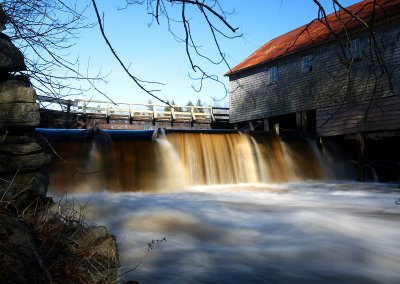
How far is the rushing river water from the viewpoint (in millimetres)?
3447

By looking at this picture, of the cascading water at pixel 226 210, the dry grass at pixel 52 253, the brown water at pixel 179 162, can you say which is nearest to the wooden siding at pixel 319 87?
the brown water at pixel 179 162

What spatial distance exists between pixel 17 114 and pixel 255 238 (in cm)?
320

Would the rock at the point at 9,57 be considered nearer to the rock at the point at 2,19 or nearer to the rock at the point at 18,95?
the rock at the point at 2,19

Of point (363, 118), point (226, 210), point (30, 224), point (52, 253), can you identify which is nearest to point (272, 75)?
point (363, 118)

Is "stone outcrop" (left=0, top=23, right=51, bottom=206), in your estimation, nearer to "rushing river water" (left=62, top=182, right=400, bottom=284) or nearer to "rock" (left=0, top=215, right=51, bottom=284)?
"rushing river water" (left=62, top=182, right=400, bottom=284)

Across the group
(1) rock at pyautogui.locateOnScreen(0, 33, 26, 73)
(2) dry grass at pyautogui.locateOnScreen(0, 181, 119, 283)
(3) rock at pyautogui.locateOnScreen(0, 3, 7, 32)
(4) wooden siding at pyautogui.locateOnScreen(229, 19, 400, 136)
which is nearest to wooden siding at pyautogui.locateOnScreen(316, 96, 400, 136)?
(4) wooden siding at pyautogui.locateOnScreen(229, 19, 400, 136)

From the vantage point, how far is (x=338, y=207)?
25.1 feet

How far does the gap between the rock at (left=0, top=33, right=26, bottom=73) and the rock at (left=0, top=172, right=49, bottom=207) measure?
3.87ft

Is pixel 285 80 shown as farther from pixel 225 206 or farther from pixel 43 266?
pixel 43 266

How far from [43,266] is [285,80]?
1769 centimetres

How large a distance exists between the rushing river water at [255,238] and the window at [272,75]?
11.6 m

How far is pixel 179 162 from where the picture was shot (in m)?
11.7

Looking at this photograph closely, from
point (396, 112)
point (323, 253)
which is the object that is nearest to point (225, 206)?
point (323, 253)

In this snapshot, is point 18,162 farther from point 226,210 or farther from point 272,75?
→ point 272,75
